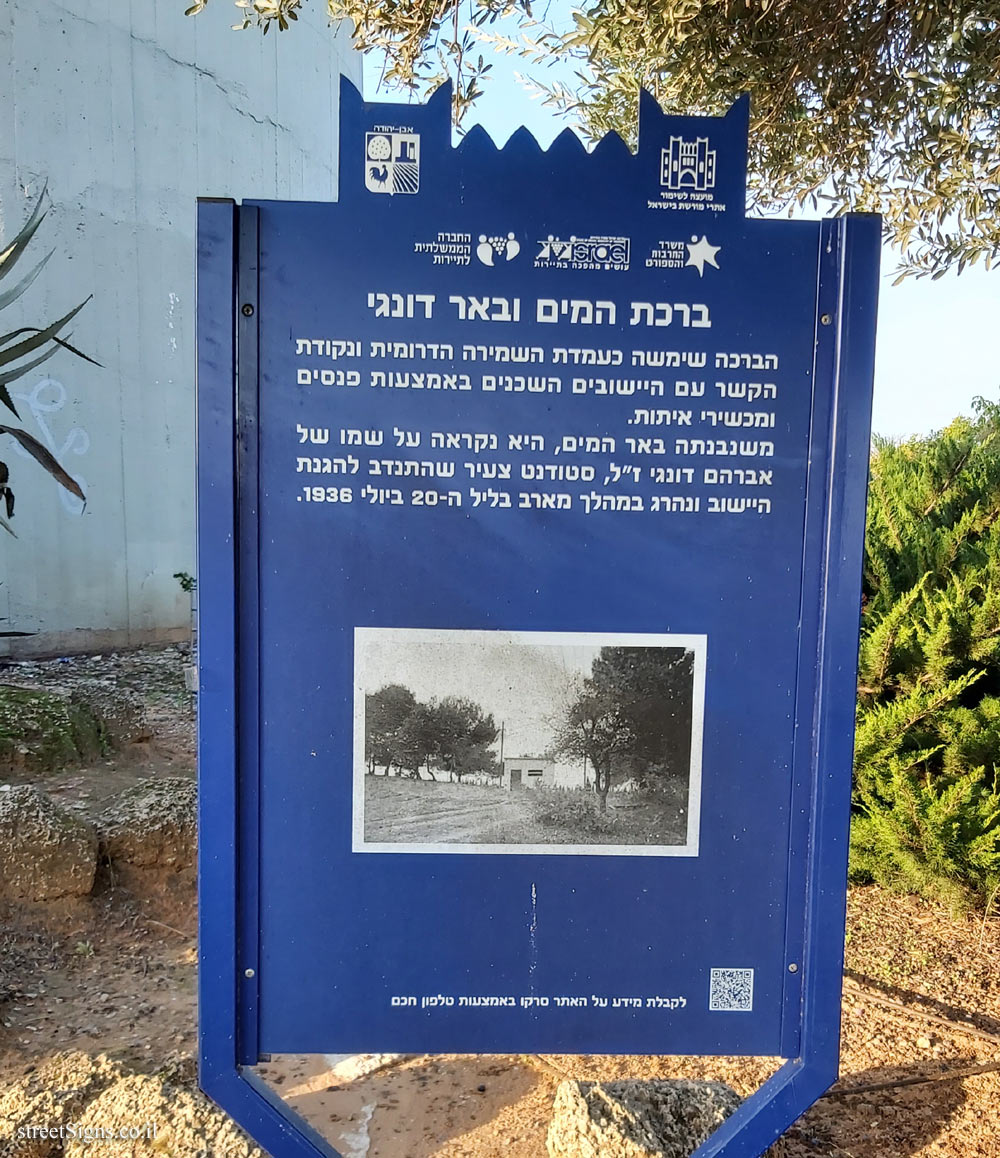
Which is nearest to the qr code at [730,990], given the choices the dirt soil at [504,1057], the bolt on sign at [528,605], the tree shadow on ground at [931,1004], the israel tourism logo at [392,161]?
the bolt on sign at [528,605]

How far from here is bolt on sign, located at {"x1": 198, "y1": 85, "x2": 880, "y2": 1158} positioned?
4.71 feet

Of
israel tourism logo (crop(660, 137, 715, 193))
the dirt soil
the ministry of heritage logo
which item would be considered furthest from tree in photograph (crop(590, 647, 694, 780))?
the dirt soil

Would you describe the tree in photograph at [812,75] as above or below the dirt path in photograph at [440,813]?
above

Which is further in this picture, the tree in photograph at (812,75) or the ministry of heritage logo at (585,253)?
the tree in photograph at (812,75)

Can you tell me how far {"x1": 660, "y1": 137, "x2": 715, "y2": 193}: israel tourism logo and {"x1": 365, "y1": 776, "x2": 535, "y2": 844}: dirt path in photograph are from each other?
1057 mm

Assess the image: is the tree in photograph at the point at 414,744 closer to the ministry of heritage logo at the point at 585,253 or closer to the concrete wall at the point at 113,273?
the ministry of heritage logo at the point at 585,253

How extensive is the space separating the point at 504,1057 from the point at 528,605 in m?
1.95

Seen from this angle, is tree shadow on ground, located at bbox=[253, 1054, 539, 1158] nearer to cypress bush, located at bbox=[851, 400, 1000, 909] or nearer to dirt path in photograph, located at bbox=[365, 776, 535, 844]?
dirt path in photograph, located at bbox=[365, 776, 535, 844]

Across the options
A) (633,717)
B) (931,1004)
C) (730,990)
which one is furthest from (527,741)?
(931,1004)

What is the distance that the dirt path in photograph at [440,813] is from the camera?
151 cm

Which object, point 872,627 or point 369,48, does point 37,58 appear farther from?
point 872,627

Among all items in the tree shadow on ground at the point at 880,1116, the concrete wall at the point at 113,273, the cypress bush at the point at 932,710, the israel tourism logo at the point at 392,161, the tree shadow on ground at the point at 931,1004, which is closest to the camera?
the israel tourism logo at the point at 392,161

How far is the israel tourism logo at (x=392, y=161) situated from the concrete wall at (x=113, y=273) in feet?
18.6

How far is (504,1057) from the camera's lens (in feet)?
9.09
